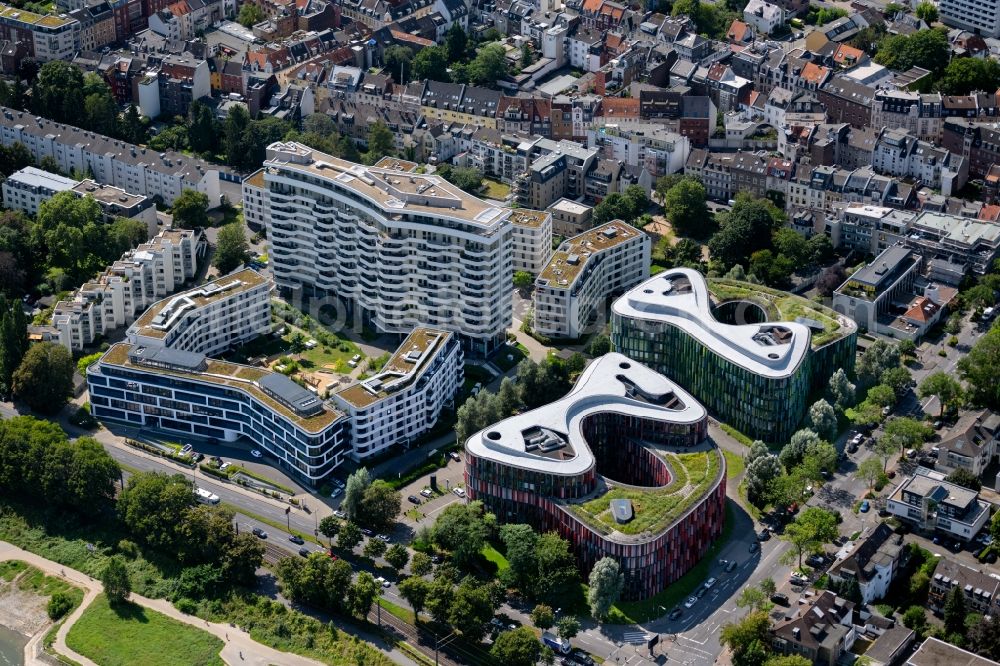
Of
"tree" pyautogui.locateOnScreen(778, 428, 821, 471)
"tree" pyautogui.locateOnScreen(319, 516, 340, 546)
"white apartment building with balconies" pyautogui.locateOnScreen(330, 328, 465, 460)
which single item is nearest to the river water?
"tree" pyautogui.locateOnScreen(319, 516, 340, 546)

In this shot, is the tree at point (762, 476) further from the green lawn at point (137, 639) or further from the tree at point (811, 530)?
the green lawn at point (137, 639)

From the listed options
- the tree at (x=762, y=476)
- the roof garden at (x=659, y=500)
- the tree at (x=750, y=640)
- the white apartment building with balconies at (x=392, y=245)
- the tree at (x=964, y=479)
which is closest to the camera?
the tree at (x=750, y=640)

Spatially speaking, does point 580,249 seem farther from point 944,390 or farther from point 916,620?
point 916,620

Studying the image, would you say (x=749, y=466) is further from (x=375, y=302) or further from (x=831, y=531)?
(x=375, y=302)

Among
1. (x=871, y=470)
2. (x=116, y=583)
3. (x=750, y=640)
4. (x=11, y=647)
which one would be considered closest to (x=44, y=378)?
(x=116, y=583)

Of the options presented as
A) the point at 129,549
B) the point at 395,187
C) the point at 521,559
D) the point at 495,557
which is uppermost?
the point at 395,187

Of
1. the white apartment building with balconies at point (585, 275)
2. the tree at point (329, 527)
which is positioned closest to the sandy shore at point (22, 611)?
the tree at point (329, 527)

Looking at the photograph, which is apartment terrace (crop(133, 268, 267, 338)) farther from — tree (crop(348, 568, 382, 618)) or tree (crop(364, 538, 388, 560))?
tree (crop(348, 568, 382, 618))

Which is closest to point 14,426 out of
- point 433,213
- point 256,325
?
point 256,325
